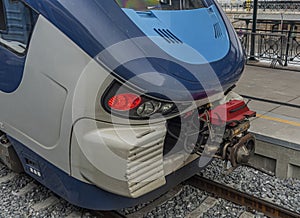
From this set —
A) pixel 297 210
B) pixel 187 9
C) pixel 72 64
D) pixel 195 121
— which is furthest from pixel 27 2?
pixel 297 210

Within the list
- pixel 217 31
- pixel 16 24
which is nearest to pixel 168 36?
pixel 217 31

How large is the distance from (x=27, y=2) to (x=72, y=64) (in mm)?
585

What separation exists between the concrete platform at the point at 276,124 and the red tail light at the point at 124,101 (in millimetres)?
2264

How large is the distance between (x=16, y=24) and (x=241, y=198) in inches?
97.9

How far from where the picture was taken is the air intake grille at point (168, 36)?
263 centimetres

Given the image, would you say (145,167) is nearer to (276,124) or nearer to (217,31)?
(217,31)

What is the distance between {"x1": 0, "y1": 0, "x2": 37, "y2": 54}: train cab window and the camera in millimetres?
2614

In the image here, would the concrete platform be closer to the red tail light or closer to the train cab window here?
the red tail light

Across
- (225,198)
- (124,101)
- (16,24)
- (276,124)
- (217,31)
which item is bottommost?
(225,198)

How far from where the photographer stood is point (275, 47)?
868cm

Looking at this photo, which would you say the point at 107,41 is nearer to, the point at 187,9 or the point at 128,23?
the point at 128,23

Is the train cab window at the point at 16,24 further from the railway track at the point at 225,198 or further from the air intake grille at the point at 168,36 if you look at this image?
the railway track at the point at 225,198

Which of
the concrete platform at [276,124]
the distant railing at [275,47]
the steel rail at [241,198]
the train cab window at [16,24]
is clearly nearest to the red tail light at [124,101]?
the train cab window at [16,24]

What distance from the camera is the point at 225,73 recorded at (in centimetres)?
285
